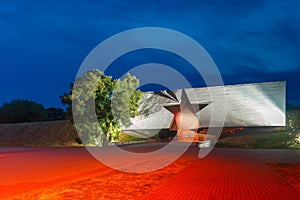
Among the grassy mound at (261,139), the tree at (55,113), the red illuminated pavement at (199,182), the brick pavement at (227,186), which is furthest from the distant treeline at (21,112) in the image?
the brick pavement at (227,186)

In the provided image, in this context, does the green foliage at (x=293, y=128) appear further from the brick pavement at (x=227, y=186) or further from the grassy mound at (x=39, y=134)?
the grassy mound at (x=39, y=134)

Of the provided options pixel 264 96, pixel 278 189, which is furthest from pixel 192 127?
pixel 278 189

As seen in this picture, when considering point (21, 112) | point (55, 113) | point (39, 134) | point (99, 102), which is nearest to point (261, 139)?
point (99, 102)

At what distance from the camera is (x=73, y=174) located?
30.3 ft

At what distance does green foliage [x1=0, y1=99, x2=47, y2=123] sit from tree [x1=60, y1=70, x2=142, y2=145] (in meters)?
25.1

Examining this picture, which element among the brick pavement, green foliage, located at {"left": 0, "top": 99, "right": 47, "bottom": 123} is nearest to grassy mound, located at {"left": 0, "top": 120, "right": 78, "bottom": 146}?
green foliage, located at {"left": 0, "top": 99, "right": 47, "bottom": 123}

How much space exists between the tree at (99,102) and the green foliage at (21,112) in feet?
82.2

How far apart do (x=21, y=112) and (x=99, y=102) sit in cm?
2772

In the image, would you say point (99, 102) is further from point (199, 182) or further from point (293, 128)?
point (199, 182)

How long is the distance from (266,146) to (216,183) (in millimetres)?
17126

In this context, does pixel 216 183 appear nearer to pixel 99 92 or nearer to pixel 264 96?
pixel 99 92

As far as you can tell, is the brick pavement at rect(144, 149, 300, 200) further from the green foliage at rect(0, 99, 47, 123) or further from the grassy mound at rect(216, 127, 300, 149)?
the green foliage at rect(0, 99, 47, 123)

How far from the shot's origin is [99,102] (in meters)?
24.8

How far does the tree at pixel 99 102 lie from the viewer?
2439cm
